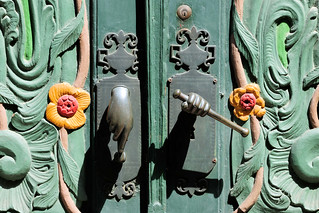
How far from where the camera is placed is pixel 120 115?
3316 mm

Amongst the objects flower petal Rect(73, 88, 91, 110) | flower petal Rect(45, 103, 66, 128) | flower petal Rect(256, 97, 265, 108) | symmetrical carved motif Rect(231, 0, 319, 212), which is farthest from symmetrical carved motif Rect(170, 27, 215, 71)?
flower petal Rect(45, 103, 66, 128)

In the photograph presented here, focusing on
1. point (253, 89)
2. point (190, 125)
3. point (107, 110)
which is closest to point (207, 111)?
point (190, 125)

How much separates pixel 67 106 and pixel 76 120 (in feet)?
0.21

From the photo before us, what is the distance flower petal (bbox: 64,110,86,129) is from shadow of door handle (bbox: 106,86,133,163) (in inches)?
8.2

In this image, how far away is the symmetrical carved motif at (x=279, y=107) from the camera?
3.59 metres

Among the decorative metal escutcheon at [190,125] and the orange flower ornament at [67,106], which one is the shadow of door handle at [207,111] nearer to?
the decorative metal escutcheon at [190,125]

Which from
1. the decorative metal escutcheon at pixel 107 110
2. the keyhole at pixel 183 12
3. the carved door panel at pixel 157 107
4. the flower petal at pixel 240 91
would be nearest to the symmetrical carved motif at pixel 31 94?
the carved door panel at pixel 157 107

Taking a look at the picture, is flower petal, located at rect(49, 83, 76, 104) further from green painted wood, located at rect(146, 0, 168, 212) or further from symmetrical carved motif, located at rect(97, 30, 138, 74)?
green painted wood, located at rect(146, 0, 168, 212)

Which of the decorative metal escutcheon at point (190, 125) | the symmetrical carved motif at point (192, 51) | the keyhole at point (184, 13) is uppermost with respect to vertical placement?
the keyhole at point (184, 13)

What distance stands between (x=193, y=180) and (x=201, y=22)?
0.60m

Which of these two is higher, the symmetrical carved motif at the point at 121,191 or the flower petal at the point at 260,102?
the flower petal at the point at 260,102

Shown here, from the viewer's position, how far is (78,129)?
140 inches

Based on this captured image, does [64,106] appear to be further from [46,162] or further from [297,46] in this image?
[297,46]

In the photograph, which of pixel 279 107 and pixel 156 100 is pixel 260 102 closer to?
pixel 279 107
